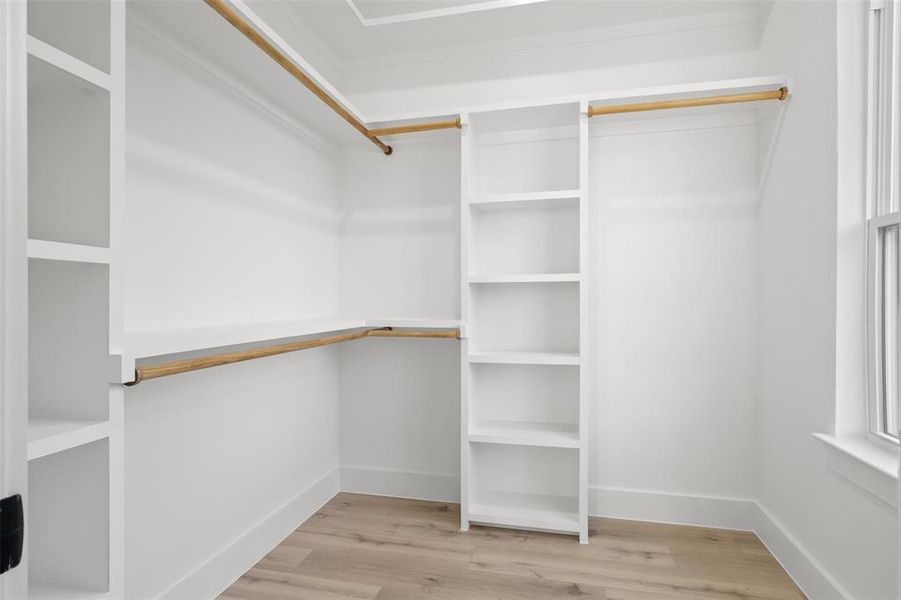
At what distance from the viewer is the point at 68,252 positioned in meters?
0.88

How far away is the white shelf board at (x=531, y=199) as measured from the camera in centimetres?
220

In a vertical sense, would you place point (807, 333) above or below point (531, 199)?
below

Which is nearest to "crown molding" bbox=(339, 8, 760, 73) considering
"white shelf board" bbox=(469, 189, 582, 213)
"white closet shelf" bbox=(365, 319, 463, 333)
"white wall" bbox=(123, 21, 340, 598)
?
"white wall" bbox=(123, 21, 340, 598)

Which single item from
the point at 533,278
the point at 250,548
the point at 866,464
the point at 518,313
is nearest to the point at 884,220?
the point at 866,464

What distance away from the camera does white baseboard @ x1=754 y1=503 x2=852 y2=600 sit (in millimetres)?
1623

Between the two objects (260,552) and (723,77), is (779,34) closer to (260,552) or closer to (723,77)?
(723,77)

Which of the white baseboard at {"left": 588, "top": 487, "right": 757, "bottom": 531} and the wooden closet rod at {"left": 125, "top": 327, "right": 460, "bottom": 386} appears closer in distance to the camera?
the wooden closet rod at {"left": 125, "top": 327, "right": 460, "bottom": 386}

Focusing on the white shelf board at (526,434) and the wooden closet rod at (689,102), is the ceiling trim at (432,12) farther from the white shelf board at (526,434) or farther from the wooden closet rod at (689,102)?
the white shelf board at (526,434)

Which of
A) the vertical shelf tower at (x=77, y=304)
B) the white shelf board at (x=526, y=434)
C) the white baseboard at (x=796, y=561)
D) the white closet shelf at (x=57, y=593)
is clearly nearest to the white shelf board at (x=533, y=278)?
the white shelf board at (x=526, y=434)

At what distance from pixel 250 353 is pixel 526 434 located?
50.9 inches

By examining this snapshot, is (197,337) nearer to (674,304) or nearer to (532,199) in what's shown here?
(532,199)

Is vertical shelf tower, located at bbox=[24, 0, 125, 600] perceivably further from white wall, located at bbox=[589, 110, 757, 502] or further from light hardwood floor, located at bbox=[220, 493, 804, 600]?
white wall, located at bbox=[589, 110, 757, 502]

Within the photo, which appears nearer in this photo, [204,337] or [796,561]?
[204,337]

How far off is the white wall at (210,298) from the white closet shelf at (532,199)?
2.78 ft
